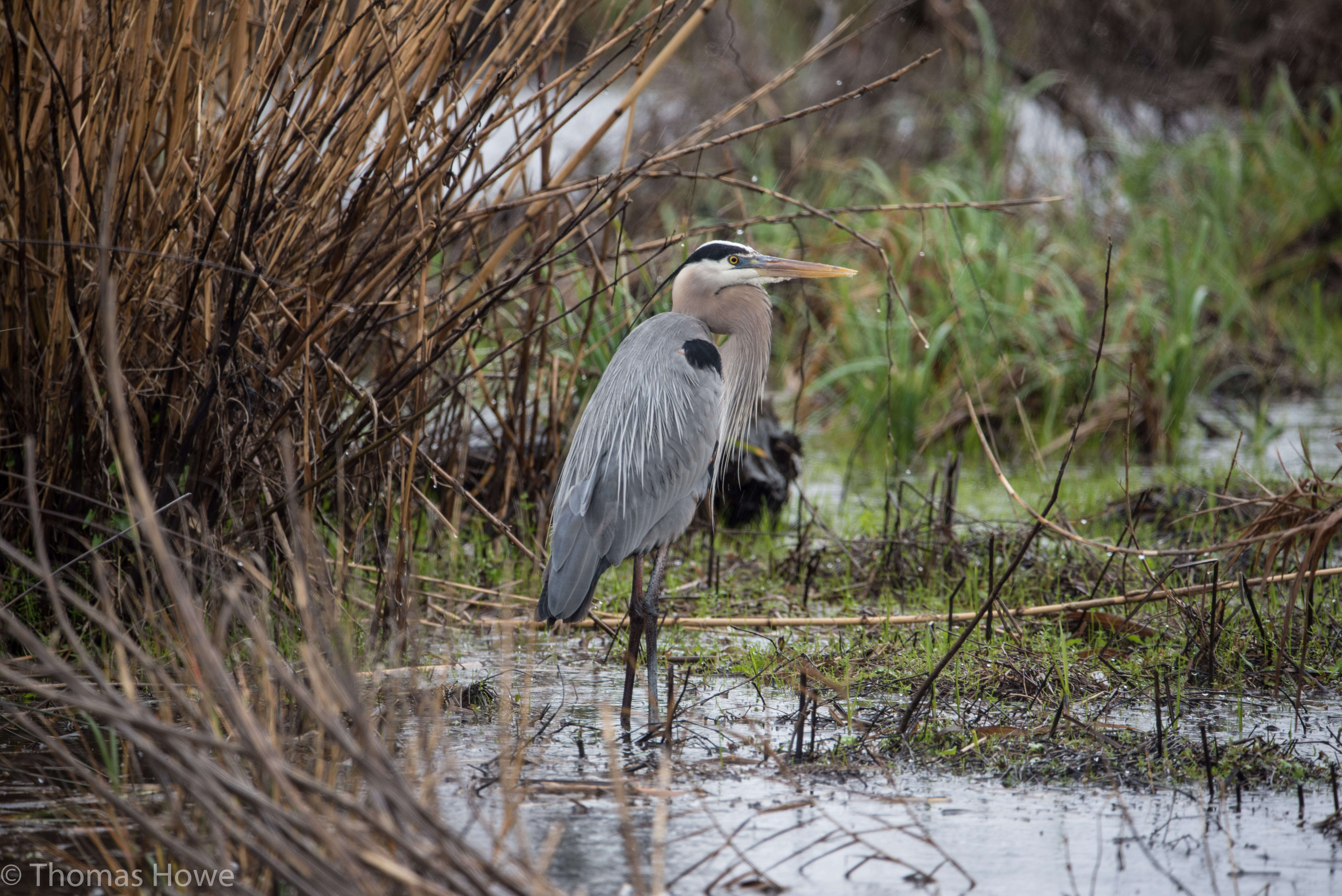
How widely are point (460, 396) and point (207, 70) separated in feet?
5.06

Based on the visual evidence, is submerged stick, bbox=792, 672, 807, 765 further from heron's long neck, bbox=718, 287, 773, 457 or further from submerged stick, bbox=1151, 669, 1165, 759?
heron's long neck, bbox=718, 287, 773, 457

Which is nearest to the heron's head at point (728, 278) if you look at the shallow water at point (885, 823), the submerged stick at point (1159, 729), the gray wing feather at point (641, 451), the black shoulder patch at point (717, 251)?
the black shoulder patch at point (717, 251)

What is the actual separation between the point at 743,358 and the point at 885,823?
86.0 inches

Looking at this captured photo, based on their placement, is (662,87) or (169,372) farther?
(662,87)

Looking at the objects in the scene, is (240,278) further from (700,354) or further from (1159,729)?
(1159,729)

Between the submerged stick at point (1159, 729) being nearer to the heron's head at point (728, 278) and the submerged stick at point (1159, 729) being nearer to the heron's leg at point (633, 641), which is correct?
the heron's leg at point (633, 641)

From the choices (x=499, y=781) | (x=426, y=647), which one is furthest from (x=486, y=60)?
(x=499, y=781)

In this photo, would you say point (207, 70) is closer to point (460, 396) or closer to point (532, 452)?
point (460, 396)

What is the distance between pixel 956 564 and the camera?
4891 millimetres

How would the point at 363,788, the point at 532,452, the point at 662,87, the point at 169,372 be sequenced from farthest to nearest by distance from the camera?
1. the point at 662,87
2. the point at 532,452
3. the point at 169,372
4. the point at 363,788

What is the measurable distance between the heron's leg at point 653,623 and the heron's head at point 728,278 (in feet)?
2.67

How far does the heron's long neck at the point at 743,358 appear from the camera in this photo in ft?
14.5

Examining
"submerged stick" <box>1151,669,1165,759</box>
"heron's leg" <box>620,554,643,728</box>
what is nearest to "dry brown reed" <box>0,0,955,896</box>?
"heron's leg" <box>620,554,643,728</box>

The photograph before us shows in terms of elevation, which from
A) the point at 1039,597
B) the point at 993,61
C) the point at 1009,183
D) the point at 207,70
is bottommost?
the point at 1039,597
